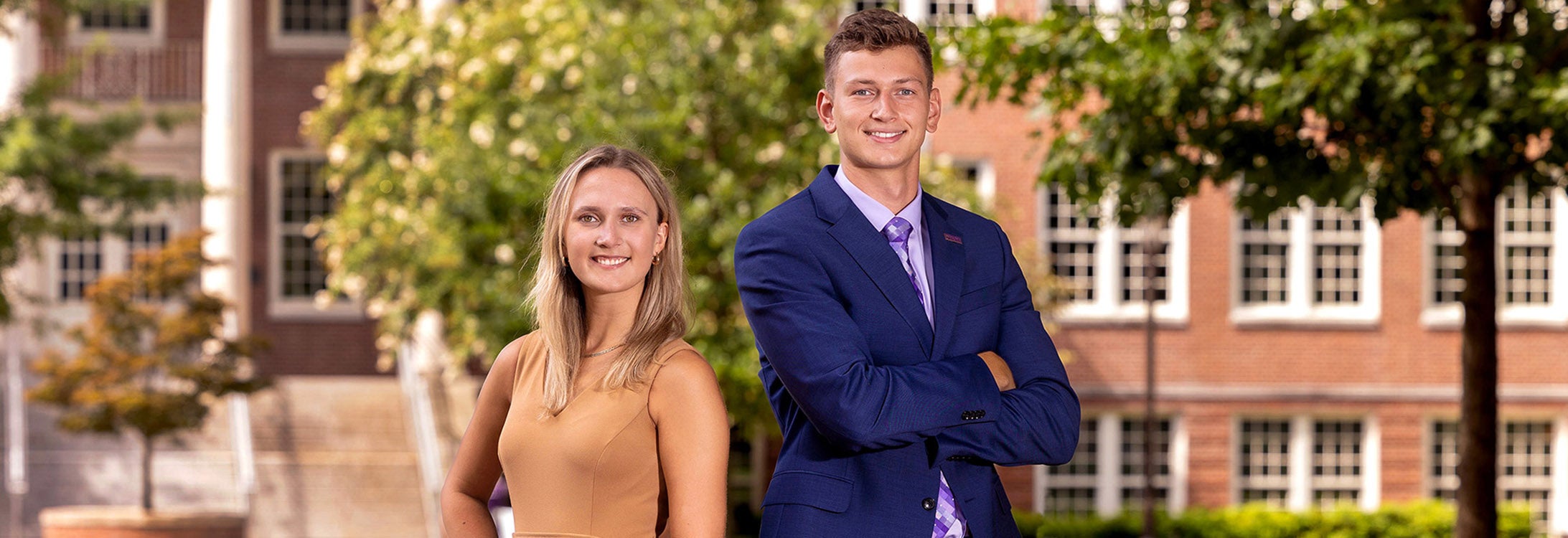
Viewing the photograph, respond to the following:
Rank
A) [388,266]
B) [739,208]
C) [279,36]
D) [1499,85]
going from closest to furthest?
[1499,85] → [739,208] → [388,266] → [279,36]

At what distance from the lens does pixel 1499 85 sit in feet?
25.5

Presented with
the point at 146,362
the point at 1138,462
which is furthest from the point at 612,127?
the point at 1138,462

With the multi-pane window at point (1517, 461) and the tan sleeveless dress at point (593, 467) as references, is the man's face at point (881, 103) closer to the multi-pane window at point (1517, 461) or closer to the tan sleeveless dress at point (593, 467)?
the tan sleeveless dress at point (593, 467)

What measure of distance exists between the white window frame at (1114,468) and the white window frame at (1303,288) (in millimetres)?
1841

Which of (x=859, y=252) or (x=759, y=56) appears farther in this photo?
(x=759, y=56)

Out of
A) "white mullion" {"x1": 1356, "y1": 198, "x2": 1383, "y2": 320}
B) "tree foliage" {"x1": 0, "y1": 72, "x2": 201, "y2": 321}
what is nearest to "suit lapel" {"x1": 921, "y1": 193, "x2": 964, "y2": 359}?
"tree foliage" {"x1": 0, "y1": 72, "x2": 201, "y2": 321}

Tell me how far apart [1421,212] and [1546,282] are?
1570cm

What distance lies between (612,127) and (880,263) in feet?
34.6

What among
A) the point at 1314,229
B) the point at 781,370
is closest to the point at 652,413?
the point at 781,370

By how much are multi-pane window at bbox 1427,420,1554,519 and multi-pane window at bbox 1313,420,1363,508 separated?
1.10m

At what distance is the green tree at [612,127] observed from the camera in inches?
561

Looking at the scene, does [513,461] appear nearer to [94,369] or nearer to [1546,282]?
[94,369]

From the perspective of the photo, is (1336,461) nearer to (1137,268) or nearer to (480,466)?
(1137,268)

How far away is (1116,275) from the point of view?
22547mm
